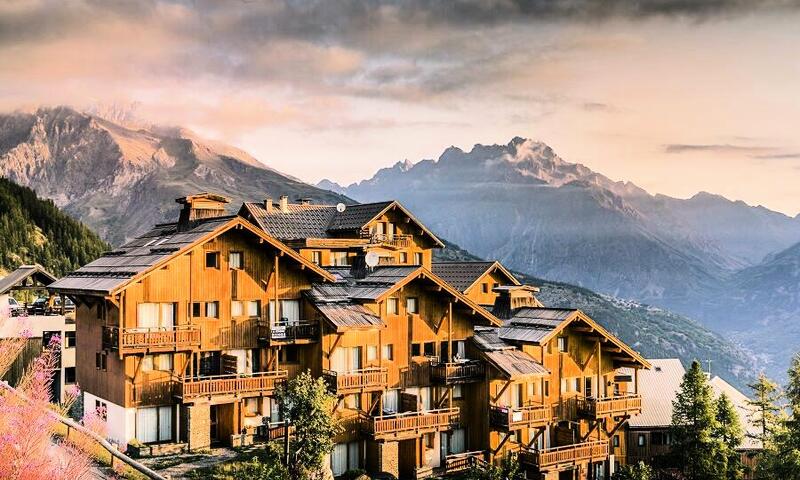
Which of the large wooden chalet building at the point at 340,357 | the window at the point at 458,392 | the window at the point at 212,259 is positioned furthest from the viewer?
the window at the point at 458,392

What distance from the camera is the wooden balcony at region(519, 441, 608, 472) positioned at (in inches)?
2208

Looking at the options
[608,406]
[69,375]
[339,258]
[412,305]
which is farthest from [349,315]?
[69,375]

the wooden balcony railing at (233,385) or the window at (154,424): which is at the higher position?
the wooden balcony railing at (233,385)

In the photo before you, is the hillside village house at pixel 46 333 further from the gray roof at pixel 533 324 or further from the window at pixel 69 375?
the gray roof at pixel 533 324

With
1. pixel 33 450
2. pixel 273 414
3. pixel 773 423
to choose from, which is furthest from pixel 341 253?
pixel 33 450

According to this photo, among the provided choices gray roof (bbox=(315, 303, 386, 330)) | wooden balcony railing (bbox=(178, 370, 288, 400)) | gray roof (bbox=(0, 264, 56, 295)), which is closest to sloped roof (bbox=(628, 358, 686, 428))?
gray roof (bbox=(315, 303, 386, 330))

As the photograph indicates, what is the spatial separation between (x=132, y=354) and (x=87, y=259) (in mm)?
159957

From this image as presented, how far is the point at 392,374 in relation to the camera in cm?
5503

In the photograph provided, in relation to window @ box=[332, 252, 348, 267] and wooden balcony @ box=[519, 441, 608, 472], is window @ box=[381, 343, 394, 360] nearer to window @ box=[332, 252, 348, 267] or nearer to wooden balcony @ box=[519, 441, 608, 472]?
wooden balcony @ box=[519, 441, 608, 472]

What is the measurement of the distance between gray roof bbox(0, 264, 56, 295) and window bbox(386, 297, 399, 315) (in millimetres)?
28105

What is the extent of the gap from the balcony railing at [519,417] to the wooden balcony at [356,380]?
780 centimetres

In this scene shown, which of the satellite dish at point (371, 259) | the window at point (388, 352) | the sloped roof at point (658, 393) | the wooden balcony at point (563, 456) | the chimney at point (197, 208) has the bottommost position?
the wooden balcony at point (563, 456)

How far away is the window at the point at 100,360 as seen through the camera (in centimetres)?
5000

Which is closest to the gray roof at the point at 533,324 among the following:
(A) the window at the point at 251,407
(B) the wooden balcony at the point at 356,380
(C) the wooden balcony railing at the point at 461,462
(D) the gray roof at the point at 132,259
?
(C) the wooden balcony railing at the point at 461,462
